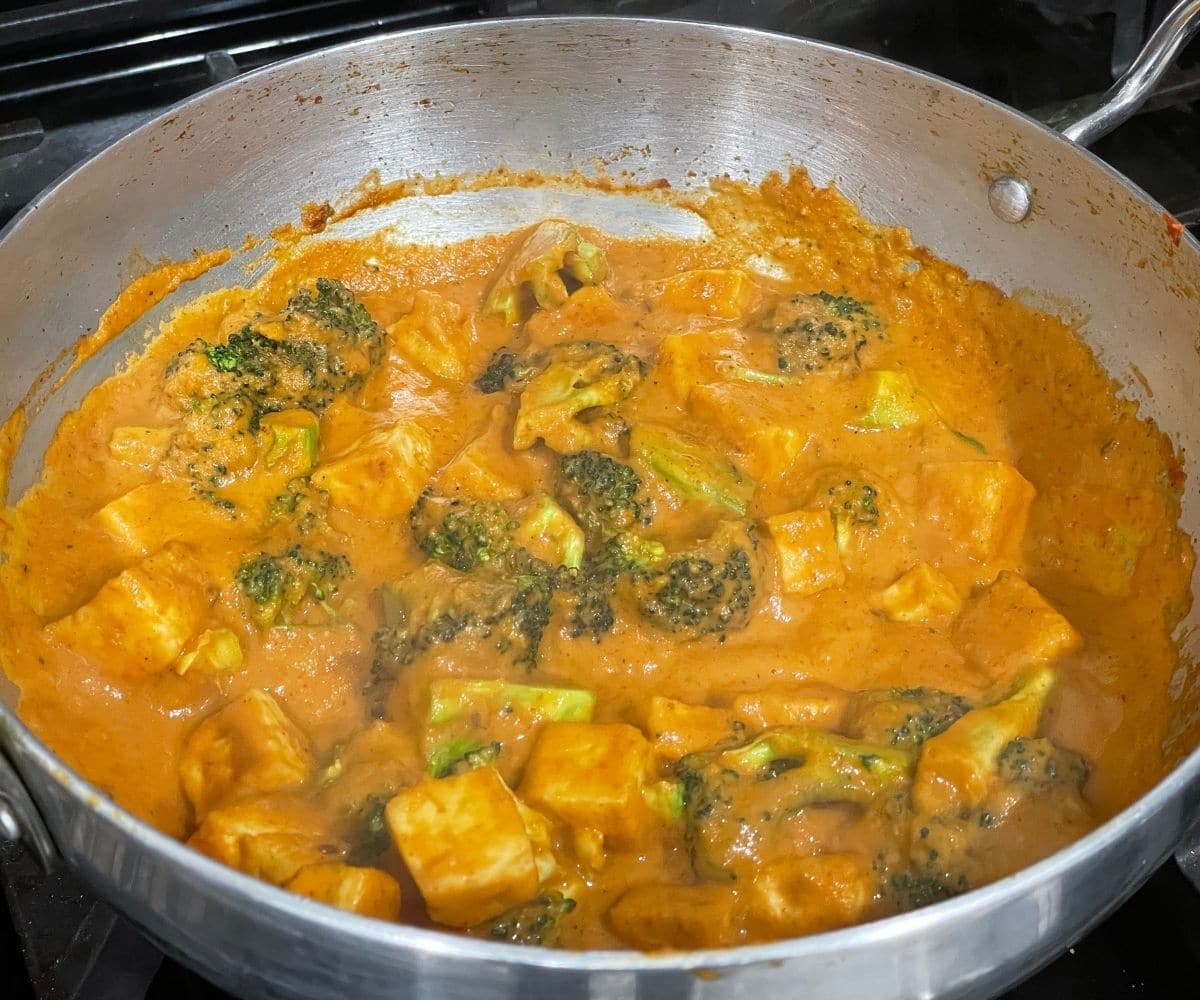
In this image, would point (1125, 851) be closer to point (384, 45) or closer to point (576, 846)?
point (576, 846)

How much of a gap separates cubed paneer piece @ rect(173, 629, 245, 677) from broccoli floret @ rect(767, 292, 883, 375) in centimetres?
133

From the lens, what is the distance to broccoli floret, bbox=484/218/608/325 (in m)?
2.74

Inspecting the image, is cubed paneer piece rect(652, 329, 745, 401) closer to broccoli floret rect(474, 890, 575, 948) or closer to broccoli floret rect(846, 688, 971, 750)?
broccoli floret rect(846, 688, 971, 750)

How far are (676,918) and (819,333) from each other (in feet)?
4.68

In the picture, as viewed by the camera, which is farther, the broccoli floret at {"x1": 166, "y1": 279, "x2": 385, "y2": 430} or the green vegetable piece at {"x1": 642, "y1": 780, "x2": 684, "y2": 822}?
the broccoli floret at {"x1": 166, "y1": 279, "x2": 385, "y2": 430}

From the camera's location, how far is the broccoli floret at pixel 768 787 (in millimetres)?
1741

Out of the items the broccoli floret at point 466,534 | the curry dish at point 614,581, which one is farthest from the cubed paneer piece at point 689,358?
the broccoli floret at point 466,534

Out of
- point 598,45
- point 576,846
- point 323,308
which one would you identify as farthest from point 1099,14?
point 576,846

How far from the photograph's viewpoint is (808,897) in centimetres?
164

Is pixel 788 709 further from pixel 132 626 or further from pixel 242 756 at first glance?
pixel 132 626

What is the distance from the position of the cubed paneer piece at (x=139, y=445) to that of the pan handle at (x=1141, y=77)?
1924 mm

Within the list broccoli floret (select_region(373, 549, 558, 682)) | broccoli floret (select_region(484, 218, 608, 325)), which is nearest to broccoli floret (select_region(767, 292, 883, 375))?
broccoli floret (select_region(484, 218, 608, 325))

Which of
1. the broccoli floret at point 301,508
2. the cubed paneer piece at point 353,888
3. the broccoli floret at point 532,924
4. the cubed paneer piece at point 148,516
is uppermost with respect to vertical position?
the cubed paneer piece at point 353,888

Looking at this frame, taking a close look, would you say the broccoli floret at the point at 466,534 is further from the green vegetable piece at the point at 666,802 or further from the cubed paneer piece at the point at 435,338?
the green vegetable piece at the point at 666,802
